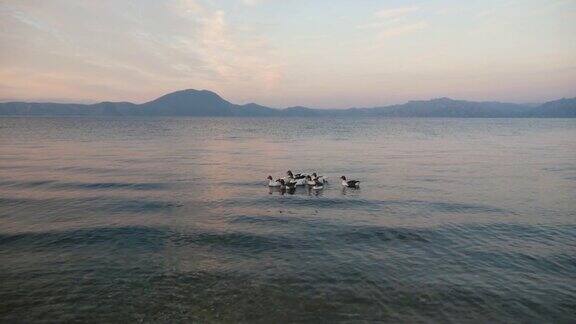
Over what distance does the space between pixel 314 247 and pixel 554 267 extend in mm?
9485

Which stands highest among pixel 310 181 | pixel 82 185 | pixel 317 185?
pixel 310 181

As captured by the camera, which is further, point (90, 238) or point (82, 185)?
point (82, 185)

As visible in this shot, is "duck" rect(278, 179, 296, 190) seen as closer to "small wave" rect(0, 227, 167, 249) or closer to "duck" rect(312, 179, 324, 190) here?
"duck" rect(312, 179, 324, 190)

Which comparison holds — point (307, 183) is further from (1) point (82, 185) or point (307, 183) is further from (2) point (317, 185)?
(1) point (82, 185)

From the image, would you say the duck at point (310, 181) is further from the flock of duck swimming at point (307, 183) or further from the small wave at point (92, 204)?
the small wave at point (92, 204)

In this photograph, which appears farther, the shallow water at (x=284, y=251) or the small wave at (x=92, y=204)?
the small wave at (x=92, y=204)

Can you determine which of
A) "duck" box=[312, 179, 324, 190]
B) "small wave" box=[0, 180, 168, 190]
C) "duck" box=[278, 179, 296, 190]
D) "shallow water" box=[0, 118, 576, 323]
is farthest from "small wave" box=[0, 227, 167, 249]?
"duck" box=[312, 179, 324, 190]

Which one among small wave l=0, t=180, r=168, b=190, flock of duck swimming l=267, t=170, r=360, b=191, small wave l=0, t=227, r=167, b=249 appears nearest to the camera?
small wave l=0, t=227, r=167, b=249

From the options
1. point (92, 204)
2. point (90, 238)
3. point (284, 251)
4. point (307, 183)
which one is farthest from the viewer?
point (307, 183)

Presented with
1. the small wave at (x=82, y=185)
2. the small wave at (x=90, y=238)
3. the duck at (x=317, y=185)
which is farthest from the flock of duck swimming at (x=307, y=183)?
the small wave at (x=90, y=238)

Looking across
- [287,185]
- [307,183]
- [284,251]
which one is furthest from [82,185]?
[284,251]

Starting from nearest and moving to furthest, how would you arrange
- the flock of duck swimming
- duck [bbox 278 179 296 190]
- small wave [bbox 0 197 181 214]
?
small wave [bbox 0 197 181 214], duck [bbox 278 179 296 190], the flock of duck swimming

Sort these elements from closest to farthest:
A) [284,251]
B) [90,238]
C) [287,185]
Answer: [284,251] → [90,238] → [287,185]

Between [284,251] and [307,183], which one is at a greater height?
[307,183]
